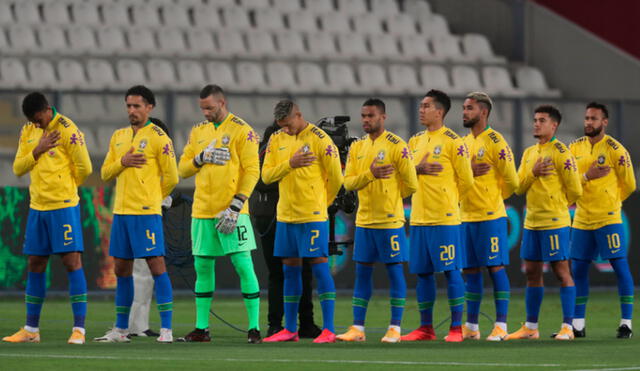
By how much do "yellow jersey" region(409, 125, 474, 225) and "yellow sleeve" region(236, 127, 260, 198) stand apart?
1.63 metres

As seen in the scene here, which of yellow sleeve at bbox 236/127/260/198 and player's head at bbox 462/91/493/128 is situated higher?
player's head at bbox 462/91/493/128

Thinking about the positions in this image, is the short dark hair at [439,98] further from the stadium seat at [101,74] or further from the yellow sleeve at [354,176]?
the stadium seat at [101,74]

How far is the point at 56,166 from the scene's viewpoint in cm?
1153

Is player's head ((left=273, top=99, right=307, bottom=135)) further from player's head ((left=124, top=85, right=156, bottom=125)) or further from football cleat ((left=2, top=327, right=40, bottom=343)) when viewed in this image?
football cleat ((left=2, top=327, right=40, bottom=343))

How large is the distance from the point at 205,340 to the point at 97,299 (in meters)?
6.61

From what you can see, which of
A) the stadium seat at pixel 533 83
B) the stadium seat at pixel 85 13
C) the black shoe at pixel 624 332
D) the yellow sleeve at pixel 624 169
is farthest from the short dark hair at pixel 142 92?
the stadium seat at pixel 533 83

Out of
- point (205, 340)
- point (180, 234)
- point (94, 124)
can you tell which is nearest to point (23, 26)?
point (94, 124)

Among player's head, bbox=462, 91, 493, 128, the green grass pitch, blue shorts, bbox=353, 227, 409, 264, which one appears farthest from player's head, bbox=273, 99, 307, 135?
the green grass pitch

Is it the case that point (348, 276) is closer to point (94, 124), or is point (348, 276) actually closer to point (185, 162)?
point (94, 124)

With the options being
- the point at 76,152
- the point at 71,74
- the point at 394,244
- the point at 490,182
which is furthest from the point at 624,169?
the point at 71,74

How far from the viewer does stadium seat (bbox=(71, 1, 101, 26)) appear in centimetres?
2362

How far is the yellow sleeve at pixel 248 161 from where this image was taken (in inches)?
461

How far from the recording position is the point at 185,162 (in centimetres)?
1193

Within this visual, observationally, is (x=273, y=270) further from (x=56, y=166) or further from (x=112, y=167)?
(x=56, y=166)
